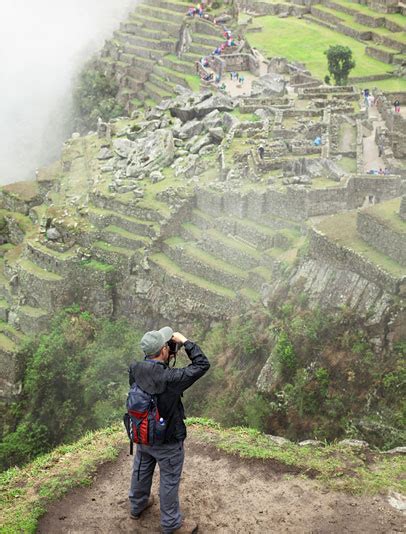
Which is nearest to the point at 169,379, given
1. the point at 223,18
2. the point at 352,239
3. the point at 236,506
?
the point at 236,506

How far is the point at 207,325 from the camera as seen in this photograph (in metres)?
27.4

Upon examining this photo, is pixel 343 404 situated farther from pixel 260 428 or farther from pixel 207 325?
pixel 207 325

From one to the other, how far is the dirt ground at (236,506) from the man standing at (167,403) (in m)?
0.64

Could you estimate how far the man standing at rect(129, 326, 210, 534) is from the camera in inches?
447

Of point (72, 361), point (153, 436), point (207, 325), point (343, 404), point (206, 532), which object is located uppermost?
point (153, 436)

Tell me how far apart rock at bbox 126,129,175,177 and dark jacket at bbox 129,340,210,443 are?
78.2 ft

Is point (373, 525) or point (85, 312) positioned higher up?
point (373, 525)

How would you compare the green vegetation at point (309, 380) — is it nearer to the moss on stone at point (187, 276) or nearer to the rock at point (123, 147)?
Answer: the moss on stone at point (187, 276)

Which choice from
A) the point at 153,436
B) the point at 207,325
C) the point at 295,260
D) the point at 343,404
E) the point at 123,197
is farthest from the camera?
the point at 123,197

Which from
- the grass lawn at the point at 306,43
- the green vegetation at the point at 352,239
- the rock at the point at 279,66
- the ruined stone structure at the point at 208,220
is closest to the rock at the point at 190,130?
the ruined stone structure at the point at 208,220

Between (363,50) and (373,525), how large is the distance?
56657 millimetres

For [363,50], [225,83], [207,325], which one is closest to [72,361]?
[207,325]

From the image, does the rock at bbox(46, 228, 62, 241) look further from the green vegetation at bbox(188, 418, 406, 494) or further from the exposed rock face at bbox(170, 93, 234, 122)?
the green vegetation at bbox(188, 418, 406, 494)

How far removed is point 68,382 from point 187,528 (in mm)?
17543
